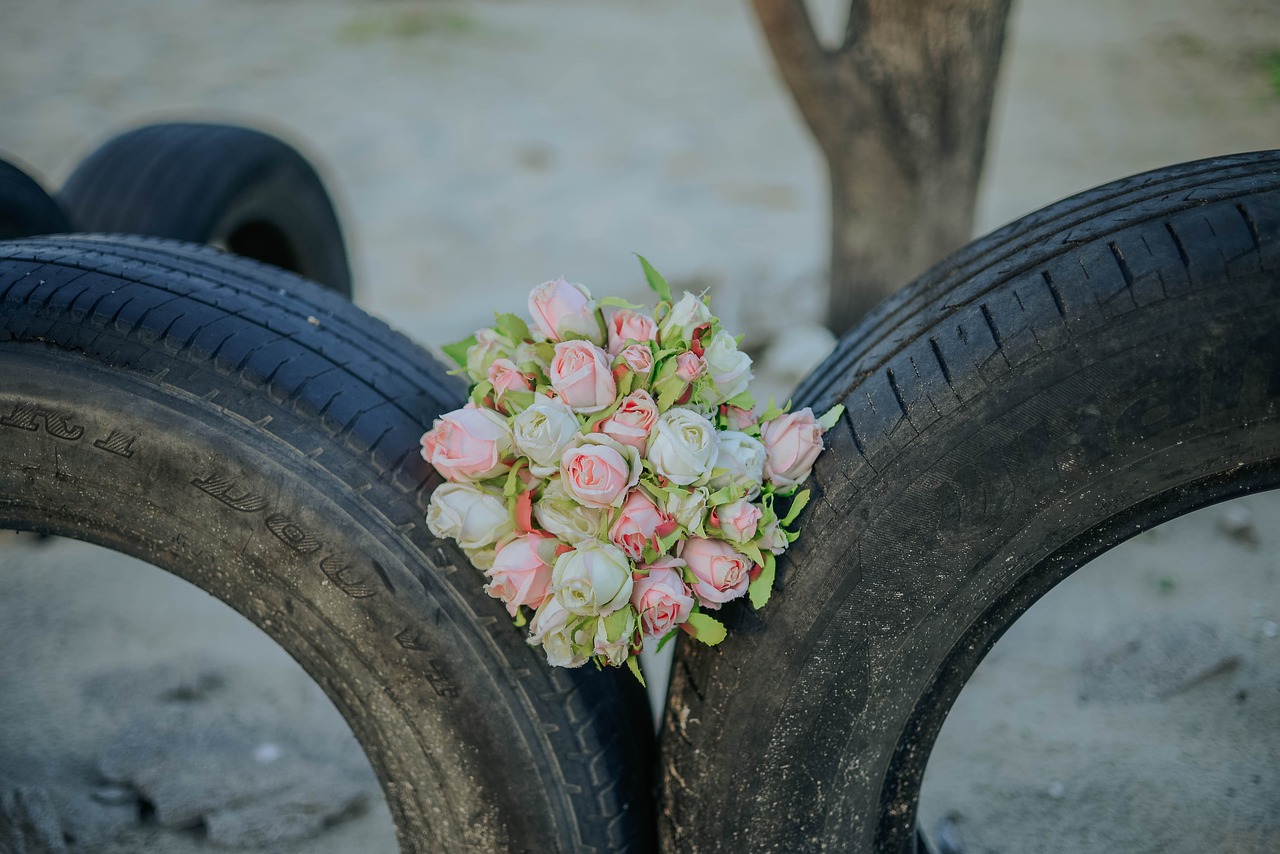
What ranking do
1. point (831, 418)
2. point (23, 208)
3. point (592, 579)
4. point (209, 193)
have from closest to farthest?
point (592, 579) → point (831, 418) → point (23, 208) → point (209, 193)

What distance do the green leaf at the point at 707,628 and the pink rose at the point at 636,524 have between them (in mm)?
151

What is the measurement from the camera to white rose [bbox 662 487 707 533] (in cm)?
149

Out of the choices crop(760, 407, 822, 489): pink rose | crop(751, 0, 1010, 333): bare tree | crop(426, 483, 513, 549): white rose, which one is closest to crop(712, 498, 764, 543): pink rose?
crop(760, 407, 822, 489): pink rose

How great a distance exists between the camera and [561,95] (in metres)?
8.53

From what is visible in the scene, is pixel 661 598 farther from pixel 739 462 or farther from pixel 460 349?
pixel 460 349

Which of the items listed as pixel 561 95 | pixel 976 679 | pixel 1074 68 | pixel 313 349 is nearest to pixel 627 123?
pixel 561 95

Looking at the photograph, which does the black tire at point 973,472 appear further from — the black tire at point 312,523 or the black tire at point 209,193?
the black tire at point 209,193

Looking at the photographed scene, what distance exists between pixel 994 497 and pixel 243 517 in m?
1.21

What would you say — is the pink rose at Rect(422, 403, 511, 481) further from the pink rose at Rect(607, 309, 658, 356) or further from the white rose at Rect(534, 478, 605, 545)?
the pink rose at Rect(607, 309, 658, 356)

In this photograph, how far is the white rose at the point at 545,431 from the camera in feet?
4.78

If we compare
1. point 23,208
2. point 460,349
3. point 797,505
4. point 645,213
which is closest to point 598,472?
point 797,505

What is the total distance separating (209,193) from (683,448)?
8.23ft

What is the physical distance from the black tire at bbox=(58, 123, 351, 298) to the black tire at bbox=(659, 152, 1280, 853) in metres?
2.41

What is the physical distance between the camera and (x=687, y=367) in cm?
A: 153
